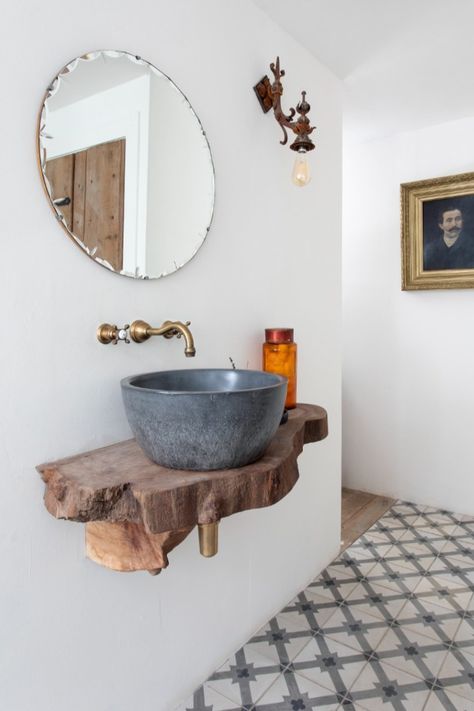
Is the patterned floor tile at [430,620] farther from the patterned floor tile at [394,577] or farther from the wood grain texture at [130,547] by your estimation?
the wood grain texture at [130,547]

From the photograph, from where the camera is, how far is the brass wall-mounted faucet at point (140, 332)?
3.50ft

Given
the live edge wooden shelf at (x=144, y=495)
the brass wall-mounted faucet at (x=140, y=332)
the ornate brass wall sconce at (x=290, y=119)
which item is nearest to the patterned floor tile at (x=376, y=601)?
the live edge wooden shelf at (x=144, y=495)

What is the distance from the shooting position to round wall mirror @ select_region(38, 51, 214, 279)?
101 centimetres

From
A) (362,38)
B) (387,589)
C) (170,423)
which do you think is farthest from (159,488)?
Result: (362,38)

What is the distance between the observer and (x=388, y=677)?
4.75ft

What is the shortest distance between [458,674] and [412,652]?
142 mm

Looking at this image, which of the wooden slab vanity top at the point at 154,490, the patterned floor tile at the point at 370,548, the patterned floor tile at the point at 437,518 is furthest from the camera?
the patterned floor tile at the point at 437,518

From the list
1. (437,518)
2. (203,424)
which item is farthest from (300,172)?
(437,518)

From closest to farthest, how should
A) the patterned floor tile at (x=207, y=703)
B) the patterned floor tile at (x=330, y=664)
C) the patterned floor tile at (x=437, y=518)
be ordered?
1. the patterned floor tile at (x=207, y=703)
2. the patterned floor tile at (x=330, y=664)
3. the patterned floor tile at (x=437, y=518)

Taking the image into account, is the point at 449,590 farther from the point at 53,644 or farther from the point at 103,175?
the point at 103,175

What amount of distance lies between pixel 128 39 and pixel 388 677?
1902 millimetres

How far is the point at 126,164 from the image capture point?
3.76 ft

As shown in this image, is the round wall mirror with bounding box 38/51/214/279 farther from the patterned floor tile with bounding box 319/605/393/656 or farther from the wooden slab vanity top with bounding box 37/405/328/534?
the patterned floor tile with bounding box 319/605/393/656

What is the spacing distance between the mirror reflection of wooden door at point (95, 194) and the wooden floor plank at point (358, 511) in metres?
1.79
